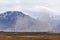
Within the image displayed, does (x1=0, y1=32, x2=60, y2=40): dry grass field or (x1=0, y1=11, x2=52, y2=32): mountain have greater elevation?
(x1=0, y1=11, x2=52, y2=32): mountain

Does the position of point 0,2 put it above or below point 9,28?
above

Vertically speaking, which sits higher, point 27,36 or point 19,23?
point 19,23

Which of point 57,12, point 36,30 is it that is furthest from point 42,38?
point 57,12

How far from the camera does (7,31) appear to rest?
1.13 metres

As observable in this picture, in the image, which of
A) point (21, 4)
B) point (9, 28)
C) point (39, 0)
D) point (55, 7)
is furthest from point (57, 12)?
point (9, 28)

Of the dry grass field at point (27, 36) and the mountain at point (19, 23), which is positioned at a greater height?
the mountain at point (19, 23)

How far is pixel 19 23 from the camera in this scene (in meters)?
1.14

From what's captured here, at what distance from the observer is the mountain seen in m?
1.13

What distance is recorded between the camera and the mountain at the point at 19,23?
1127 mm

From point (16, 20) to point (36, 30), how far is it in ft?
0.59

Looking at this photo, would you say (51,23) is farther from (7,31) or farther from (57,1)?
(7,31)

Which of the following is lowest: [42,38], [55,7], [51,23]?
[42,38]

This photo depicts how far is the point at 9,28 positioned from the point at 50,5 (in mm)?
379

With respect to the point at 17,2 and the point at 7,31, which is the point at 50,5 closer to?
the point at 17,2
